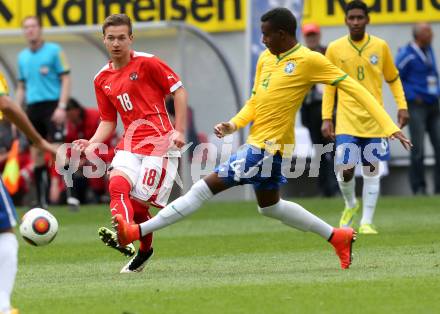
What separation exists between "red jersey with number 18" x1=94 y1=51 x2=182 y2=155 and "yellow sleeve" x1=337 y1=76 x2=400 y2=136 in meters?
1.38

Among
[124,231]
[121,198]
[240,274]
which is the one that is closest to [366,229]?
[240,274]

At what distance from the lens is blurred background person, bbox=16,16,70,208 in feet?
58.0

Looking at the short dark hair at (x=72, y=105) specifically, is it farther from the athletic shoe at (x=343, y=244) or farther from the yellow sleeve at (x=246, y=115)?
the athletic shoe at (x=343, y=244)

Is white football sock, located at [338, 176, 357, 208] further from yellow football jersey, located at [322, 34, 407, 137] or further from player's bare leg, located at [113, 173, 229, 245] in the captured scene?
player's bare leg, located at [113, 173, 229, 245]

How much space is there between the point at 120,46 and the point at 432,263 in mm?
2952

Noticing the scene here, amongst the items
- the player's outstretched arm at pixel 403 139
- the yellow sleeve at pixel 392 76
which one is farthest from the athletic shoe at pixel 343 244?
the yellow sleeve at pixel 392 76

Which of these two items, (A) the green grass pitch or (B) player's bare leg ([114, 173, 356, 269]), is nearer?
(A) the green grass pitch

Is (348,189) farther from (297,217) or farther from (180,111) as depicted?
(180,111)

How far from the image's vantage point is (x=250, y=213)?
17.2m

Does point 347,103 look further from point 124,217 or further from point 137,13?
point 137,13

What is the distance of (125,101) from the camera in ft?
33.8

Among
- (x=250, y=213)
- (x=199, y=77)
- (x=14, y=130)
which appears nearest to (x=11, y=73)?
(x=14, y=130)

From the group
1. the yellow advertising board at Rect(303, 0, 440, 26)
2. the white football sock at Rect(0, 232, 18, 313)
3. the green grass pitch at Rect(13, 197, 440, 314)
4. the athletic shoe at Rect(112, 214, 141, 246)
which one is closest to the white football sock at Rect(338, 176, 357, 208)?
the green grass pitch at Rect(13, 197, 440, 314)

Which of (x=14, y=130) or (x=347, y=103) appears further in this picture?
(x=14, y=130)
